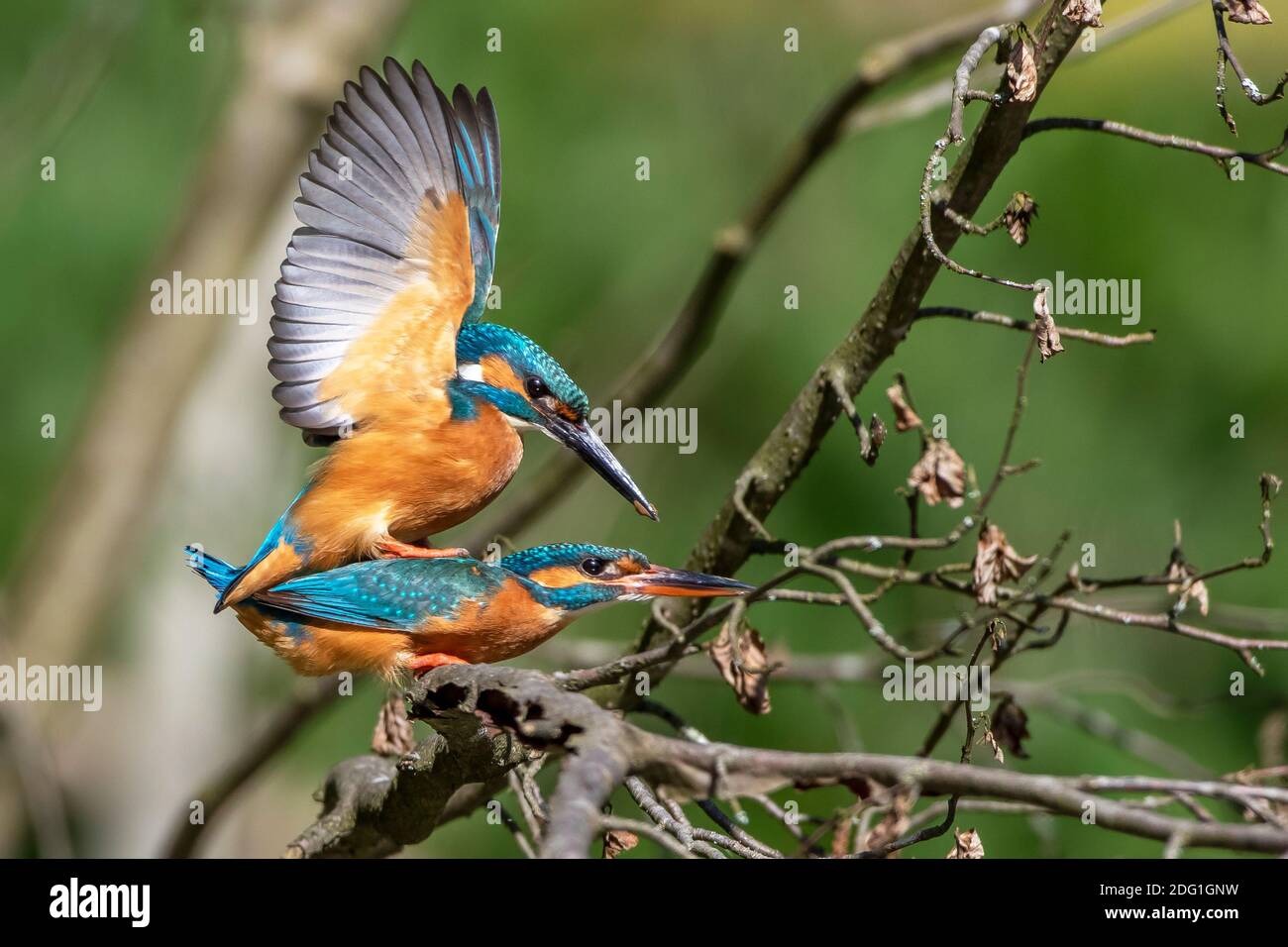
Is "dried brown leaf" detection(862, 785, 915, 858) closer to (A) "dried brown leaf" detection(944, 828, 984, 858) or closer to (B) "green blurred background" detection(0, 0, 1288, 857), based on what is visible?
(A) "dried brown leaf" detection(944, 828, 984, 858)

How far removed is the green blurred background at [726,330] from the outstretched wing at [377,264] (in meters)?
2.12

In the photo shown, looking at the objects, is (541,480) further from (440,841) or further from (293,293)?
(440,841)

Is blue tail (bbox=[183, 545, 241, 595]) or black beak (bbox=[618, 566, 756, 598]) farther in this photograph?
blue tail (bbox=[183, 545, 241, 595])

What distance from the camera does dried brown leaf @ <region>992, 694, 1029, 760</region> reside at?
2.46 meters

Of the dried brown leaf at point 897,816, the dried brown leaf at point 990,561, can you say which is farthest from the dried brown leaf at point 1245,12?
the dried brown leaf at point 897,816

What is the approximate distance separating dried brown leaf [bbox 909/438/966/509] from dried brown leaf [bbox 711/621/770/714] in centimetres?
34

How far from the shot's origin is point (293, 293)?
226cm

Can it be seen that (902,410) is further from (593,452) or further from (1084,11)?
(1084,11)

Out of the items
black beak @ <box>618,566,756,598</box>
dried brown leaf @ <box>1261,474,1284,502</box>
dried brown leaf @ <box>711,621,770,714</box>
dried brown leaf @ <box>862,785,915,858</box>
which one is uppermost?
dried brown leaf @ <box>1261,474,1284,502</box>

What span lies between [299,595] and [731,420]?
410 centimetres

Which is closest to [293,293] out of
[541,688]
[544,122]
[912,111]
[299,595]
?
[299,595]

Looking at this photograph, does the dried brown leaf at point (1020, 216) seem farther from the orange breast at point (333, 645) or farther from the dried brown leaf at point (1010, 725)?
the orange breast at point (333, 645)

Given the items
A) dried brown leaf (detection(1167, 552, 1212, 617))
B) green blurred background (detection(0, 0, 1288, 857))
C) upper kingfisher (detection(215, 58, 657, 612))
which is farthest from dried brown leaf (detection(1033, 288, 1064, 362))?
green blurred background (detection(0, 0, 1288, 857))

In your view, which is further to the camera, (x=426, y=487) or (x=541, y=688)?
(x=426, y=487)
